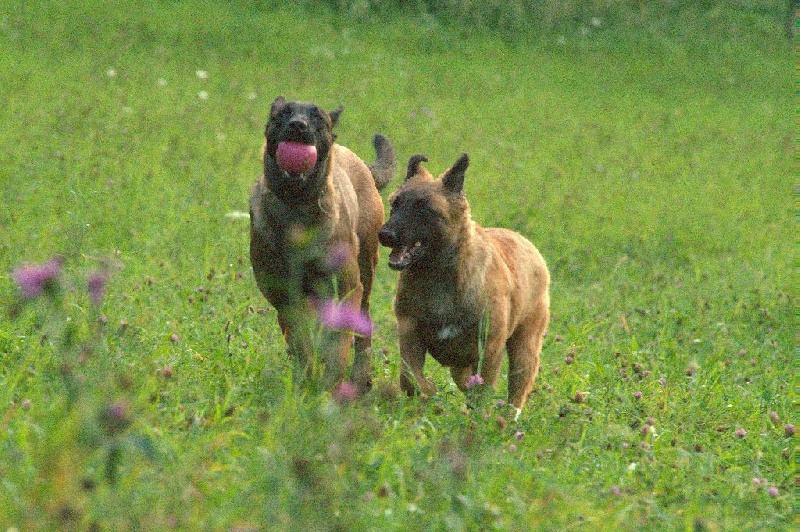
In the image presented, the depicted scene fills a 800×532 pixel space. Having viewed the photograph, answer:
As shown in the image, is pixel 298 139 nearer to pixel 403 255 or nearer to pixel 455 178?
pixel 403 255

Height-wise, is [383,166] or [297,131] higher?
[297,131]

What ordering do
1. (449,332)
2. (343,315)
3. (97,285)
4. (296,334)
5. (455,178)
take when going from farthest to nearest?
(455,178) → (449,332) → (296,334) → (343,315) → (97,285)

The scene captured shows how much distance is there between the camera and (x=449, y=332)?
6406mm

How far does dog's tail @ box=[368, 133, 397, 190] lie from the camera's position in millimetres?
7812

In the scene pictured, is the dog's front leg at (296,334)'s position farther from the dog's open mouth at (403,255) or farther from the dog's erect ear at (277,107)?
the dog's erect ear at (277,107)

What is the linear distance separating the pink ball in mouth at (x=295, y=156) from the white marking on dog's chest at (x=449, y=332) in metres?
1.13

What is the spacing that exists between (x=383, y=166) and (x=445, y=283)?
1635 mm

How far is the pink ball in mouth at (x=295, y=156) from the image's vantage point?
19.5ft

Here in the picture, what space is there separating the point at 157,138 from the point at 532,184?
438cm

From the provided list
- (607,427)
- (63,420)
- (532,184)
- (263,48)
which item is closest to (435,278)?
(607,427)

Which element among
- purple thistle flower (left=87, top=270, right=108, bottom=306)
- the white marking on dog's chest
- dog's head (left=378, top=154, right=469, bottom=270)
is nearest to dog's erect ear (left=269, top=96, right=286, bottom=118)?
dog's head (left=378, top=154, right=469, bottom=270)

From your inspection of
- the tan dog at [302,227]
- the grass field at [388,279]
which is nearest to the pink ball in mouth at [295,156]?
the tan dog at [302,227]

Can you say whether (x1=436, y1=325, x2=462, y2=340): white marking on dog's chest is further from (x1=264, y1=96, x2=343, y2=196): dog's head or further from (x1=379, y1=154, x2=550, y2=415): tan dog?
(x1=264, y1=96, x2=343, y2=196): dog's head

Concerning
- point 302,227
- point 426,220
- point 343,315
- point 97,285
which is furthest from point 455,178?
point 97,285
